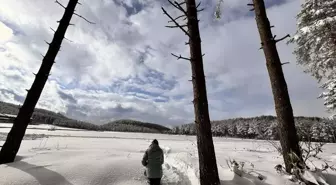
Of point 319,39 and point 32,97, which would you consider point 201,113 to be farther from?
point 319,39

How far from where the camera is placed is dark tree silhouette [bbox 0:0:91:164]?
5621 mm

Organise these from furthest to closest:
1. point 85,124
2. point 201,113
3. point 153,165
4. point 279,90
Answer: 1. point 85,124
2. point 279,90
3. point 153,165
4. point 201,113

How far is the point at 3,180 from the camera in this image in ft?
13.9

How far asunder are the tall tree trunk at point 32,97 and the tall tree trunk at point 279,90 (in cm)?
580

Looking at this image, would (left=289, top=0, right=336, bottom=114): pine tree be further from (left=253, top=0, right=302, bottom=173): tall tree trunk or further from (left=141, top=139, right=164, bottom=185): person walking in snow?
(left=141, top=139, right=164, bottom=185): person walking in snow

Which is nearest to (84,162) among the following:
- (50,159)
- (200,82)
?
(50,159)

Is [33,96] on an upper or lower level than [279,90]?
lower

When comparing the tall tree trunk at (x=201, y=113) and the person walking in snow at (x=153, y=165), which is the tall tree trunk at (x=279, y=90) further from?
the person walking in snow at (x=153, y=165)

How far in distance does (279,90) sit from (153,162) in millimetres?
3471

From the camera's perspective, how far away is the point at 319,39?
1061 cm

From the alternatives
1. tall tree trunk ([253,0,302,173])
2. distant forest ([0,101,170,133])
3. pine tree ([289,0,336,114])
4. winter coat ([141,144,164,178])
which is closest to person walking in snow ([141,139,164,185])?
winter coat ([141,144,164,178])

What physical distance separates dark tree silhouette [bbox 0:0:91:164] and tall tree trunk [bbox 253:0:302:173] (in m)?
5.80

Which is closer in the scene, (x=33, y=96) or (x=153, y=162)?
(x=153, y=162)

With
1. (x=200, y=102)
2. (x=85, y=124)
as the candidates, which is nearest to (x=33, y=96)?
(x=200, y=102)
